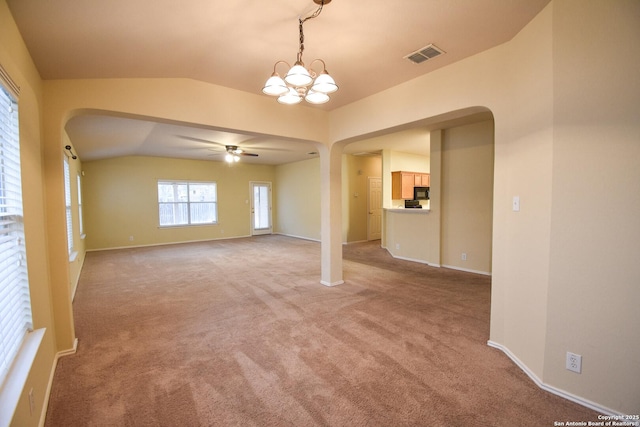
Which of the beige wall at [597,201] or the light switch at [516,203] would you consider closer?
the beige wall at [597,201]

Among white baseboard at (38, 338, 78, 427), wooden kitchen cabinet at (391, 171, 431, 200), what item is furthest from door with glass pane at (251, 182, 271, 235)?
white baseboard at (38, 338, 78, 427)

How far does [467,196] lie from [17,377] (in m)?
5.77

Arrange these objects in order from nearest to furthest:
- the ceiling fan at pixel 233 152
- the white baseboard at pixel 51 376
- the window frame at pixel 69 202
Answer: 1. the white baseboard at pixel 51 376
2. the window frame at pixel 69 202
3. the ceiling fan at pixel 233 152

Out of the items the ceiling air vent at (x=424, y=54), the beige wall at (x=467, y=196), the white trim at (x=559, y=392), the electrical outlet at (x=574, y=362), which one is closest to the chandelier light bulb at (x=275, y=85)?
the ceiling air vent at (x=424, y=54)

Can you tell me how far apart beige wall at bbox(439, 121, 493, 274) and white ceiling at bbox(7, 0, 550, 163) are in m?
2.75

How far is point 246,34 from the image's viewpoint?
2088 mm

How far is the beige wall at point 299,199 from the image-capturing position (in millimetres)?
8828

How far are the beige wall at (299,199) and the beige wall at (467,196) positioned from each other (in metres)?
4.12

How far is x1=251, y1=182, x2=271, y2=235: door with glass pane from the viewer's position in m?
10.1

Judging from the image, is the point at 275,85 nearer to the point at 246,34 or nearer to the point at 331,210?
the point at 246,34

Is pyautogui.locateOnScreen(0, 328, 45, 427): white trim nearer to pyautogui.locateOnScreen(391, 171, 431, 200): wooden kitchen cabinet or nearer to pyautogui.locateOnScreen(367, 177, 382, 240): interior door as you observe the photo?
pyautogui.locateOnScreen(391, 171, 431, 200): wooden kitchen cabinet

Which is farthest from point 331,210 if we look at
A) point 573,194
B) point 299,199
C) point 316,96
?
point 299,199

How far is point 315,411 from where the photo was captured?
1.78m

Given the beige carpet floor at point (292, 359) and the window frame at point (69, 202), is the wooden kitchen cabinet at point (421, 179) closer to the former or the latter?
the beige carpet floor at point (292, 359)
